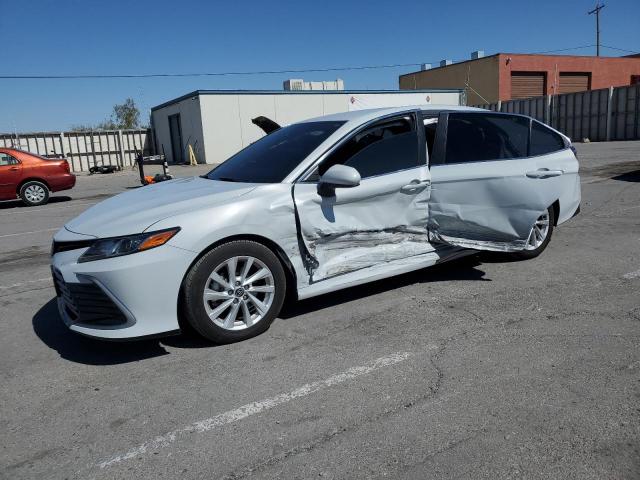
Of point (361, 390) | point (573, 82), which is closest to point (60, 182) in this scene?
point (361, 390)

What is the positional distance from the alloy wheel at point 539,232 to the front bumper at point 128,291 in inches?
144

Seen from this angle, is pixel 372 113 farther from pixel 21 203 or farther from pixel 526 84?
pixel 526 84

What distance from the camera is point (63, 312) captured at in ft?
12.2

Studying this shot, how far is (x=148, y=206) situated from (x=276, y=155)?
1.22 m

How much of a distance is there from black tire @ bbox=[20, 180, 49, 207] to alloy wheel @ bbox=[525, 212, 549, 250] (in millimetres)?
12311

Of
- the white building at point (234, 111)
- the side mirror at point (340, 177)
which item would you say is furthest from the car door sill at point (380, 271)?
the white building at point (234, 111)

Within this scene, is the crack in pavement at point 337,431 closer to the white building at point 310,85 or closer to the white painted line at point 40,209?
the white painted line at point 40,209

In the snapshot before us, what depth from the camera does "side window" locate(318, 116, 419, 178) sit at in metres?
4.16

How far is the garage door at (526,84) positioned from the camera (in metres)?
40.3

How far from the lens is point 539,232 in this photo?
5.56 metres

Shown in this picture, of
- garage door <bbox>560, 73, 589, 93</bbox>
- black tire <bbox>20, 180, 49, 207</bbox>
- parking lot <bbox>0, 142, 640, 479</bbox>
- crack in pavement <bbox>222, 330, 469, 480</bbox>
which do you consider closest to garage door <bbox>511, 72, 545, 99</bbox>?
garage door <bbox>560, 73, 589, 93</bbox>

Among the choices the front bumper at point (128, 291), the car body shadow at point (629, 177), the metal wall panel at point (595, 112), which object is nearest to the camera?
the front bumper at point (128, 291)

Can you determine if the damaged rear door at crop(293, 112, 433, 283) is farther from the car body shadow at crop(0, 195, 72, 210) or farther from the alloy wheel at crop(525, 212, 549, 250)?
the car body shadow at crop(0, 195, 72, 210)

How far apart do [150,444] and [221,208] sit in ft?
5.20
